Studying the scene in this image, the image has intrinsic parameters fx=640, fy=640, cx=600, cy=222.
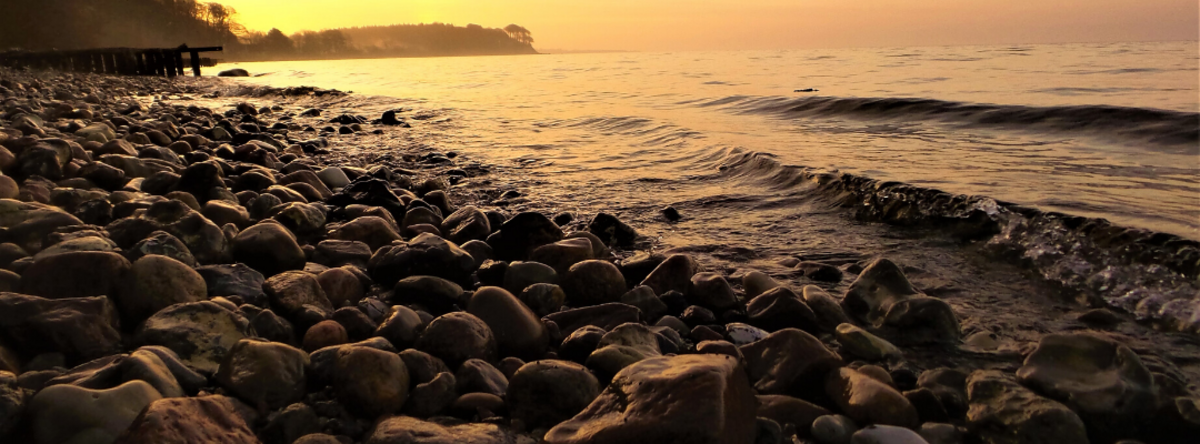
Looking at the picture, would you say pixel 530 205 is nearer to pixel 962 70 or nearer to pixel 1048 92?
pixel 1048 92

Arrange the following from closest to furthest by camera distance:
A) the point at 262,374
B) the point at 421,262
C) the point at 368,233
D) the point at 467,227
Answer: the point at 262,374 → the point at 421,262 → the point at 368,233 → the point at 467,227

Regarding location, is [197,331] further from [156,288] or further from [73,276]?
[73,276]

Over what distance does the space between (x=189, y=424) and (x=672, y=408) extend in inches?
42.3

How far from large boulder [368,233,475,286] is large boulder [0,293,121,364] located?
108cm

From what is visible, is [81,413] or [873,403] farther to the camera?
[873,403]

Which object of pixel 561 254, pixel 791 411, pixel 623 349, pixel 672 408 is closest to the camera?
pixel 672 408

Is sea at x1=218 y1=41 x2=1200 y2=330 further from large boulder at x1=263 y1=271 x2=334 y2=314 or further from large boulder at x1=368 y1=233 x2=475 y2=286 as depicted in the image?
large boulder at x1=263 y1=271 x2=334 y2=314

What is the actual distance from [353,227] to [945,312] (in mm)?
2937

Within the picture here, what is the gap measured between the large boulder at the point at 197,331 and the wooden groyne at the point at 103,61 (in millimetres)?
35473

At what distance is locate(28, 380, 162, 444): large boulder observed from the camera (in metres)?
1.41

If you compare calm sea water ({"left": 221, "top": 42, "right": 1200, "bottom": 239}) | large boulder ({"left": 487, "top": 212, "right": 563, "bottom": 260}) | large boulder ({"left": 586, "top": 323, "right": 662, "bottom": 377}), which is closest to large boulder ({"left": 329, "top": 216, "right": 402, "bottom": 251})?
large boulder ({"left": 487, "top": 212, "right": 563, "bottom": 260})

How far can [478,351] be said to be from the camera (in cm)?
212

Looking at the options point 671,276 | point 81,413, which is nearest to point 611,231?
point 671,276

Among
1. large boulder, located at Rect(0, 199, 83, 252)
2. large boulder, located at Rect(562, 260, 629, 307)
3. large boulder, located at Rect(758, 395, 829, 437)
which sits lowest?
large boulder, located at Rect(758, 395, 829, 437)
